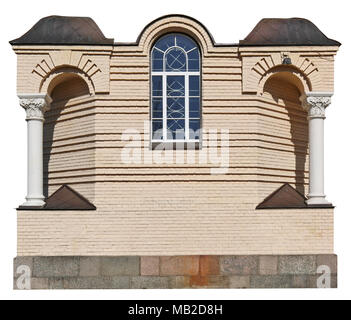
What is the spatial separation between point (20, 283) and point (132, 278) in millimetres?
2717

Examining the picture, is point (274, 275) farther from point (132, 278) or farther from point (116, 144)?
point (116, 144)

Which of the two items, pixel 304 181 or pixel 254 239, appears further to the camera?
pixel 304 181

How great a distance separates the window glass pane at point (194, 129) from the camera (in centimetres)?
1538

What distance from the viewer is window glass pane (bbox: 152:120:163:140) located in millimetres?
15375

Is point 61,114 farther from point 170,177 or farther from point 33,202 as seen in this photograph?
point 170,177

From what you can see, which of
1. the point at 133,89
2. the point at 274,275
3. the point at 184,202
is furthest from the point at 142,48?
the point at 274,275

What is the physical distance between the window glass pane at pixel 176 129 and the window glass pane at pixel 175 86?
682 mm

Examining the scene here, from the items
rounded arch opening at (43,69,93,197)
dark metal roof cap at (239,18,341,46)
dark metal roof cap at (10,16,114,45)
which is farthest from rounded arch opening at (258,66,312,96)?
rounded arch opening at (43,69,93,197)

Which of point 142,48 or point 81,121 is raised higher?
point 142,48

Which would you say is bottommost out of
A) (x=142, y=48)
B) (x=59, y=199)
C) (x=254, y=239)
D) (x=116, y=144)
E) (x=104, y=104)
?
(x=254, y=239)

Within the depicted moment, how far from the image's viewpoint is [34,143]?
600 inches

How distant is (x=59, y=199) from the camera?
15.5 m

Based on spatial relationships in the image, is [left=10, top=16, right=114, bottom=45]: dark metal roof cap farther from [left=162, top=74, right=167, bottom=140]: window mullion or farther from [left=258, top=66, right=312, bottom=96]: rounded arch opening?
[left=258, top=66, right=312, bottom=96]: rounded arch opening

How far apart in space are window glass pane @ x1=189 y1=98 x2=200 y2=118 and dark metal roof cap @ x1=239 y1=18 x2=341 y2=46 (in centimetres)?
181
